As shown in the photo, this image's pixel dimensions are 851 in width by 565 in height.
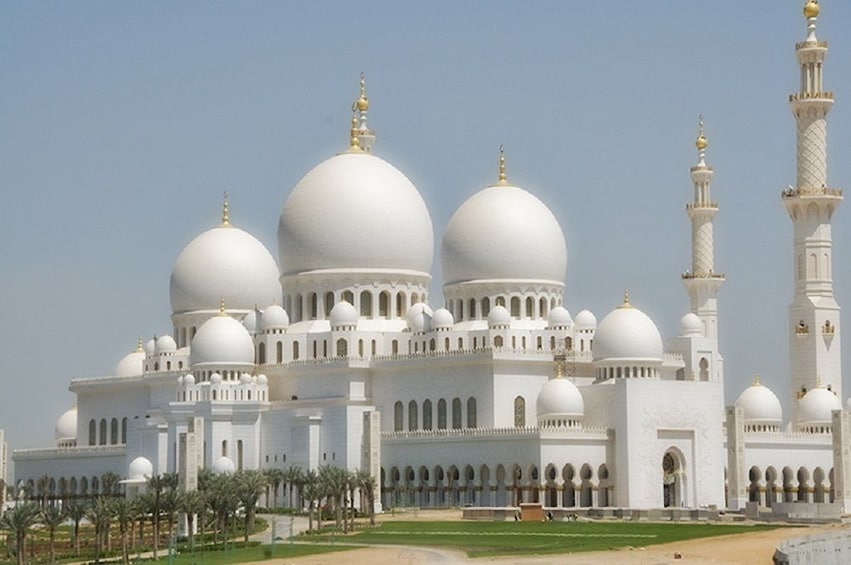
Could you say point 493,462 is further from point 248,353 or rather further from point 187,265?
point 187,265

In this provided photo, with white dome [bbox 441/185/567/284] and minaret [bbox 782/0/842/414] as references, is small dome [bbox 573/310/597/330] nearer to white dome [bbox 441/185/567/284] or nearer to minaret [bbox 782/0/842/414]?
white dome [bbox 441/185/567/284]

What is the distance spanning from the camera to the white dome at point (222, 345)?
9638 centimetres

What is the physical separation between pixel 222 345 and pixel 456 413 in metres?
11.6

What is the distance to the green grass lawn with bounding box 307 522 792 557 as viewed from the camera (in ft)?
210

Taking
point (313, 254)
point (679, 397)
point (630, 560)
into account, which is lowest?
point (630, 560)

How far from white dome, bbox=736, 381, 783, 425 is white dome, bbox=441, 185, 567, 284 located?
10.2 meters

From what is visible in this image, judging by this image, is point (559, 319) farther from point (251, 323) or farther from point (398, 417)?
point (251, 323)

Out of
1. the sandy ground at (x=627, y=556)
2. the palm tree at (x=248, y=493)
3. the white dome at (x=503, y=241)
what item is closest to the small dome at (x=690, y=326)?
the white dome at (x=503, y=241)

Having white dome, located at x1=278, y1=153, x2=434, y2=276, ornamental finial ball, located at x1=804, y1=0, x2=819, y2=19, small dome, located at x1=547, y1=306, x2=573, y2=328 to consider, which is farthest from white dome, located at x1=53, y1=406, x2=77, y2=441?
ornamental finial ball, located at x1=804, y1=0, x2=819, y2=19

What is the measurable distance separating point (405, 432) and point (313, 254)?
10.9 metres

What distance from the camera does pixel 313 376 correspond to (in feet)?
316

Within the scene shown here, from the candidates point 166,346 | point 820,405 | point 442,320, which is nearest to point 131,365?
point 166,346

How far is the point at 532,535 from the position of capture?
69.5 m

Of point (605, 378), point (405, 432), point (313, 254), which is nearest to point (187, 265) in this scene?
point (313, 254)
